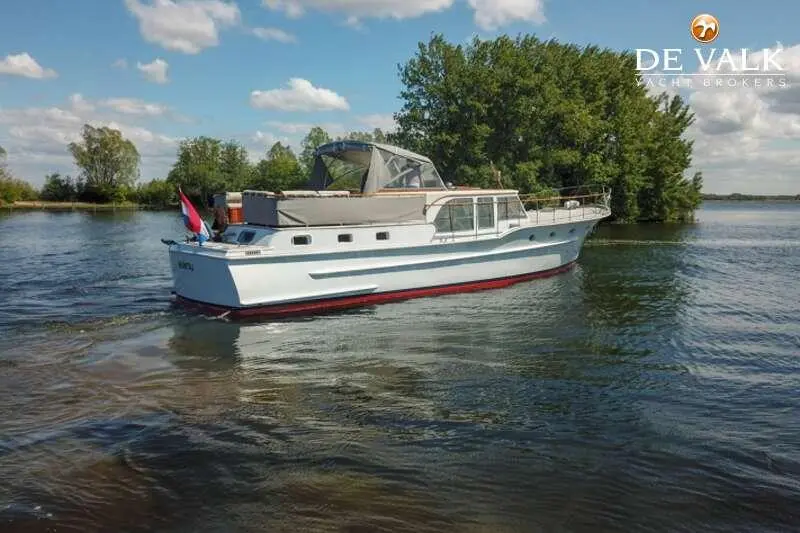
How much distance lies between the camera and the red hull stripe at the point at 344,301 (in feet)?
50.2

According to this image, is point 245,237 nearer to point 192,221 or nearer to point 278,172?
point 192,221

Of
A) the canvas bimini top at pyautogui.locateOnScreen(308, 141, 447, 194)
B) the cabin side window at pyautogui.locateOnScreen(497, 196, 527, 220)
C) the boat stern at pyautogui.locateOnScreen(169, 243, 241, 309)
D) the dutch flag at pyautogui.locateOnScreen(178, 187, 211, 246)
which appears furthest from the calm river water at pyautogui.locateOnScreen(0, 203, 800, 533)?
the canvas bimini top at pyautogui.locateOnScreen(308, 141, 447, 194)

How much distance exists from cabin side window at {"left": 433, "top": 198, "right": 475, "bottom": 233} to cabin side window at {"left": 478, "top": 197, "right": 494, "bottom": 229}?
12.8 inches

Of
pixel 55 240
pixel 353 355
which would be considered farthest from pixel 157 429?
pixel 55 240

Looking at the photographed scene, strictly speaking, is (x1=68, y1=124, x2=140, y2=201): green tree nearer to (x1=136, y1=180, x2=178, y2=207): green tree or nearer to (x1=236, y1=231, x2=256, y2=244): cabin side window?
(x1=136, y1=180, x2=178, y2=207): green tree

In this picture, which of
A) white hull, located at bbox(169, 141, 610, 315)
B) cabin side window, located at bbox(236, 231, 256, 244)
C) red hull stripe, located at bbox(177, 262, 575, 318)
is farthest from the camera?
cabin side window, located at bbox(236, 231, 256, 244)

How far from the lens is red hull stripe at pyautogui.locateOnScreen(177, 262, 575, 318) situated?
1530 centimetres

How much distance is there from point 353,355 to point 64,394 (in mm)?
5121

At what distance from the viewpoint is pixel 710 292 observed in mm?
18953

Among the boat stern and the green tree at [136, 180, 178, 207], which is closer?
the boat stern

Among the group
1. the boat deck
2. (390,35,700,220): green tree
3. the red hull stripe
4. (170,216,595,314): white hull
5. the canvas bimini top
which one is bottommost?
the red hull stripe

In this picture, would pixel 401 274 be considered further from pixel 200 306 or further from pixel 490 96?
pixel 490 96

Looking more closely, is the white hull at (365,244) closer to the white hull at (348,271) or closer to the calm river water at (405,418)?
the white hull at (348,271)

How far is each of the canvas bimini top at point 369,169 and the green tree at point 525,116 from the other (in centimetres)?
2209
